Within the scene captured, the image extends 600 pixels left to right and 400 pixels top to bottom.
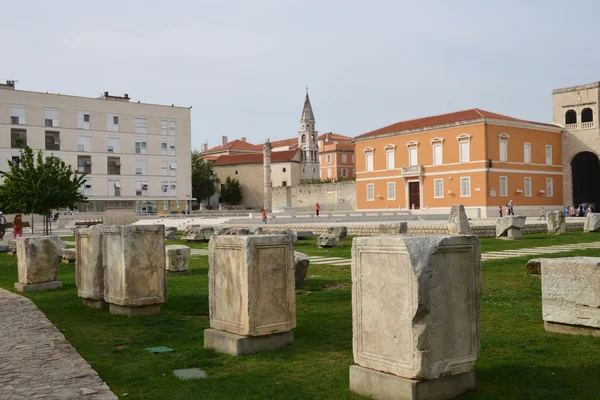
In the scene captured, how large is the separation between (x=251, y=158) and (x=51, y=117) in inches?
1567

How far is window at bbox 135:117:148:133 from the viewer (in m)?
60.2

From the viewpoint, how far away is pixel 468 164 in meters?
46.5

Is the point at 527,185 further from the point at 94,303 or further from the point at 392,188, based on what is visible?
the point at 94,303

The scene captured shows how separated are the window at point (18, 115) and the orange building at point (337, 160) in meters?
47.7

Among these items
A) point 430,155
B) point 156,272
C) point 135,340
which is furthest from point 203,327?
point 430,155

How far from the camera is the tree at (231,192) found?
90250 millimetres

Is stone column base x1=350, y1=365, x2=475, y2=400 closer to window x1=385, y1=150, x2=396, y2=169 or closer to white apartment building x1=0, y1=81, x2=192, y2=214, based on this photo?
window x1=385, y1=150, x2=396, y2=169

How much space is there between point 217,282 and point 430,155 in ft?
147

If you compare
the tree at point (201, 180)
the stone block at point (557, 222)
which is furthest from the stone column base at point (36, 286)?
the tree at point (201, 180)

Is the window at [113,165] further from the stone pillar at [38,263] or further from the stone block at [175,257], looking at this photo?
the stone pillar at [38,263]

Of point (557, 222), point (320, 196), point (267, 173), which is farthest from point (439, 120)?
point (267, 173)

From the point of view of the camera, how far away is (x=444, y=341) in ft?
13.6

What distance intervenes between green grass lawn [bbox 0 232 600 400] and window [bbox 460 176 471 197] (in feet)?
126

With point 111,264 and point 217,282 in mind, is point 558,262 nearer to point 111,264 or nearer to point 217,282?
point 217,282
